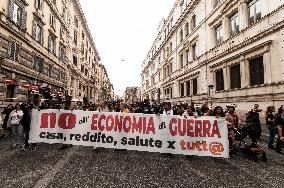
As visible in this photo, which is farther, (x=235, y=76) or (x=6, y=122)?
(x=235, y=76)

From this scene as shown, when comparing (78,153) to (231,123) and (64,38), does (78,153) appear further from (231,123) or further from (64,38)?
(64,38)

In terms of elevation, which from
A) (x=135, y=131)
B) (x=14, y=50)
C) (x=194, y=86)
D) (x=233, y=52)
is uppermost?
(x=233, y=52)

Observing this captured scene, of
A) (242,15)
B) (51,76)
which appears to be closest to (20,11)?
(51,76)

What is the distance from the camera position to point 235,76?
60.0 ft

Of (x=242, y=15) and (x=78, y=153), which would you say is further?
(x=242, y=15)

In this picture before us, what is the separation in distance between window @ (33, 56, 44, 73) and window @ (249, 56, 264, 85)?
17.0 m

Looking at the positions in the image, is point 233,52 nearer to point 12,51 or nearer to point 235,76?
point 235,76

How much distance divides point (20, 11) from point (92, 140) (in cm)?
1395

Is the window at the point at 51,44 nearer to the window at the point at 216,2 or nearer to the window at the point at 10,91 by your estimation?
the window at the point at 10,91

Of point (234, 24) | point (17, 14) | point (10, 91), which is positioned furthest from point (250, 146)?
point (17, 14)

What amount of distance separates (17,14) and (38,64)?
563 cm

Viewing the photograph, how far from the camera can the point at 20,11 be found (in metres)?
17.3

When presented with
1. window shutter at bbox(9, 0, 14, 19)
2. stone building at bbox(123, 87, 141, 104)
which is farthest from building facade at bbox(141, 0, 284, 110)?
stone building at bbox(123, 87, 141, 104)

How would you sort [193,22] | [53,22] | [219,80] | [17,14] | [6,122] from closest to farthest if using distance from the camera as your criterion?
1. [6,122]
2. [17,14]
3. [219,80]
4. [53,22]
5. [193,22]
